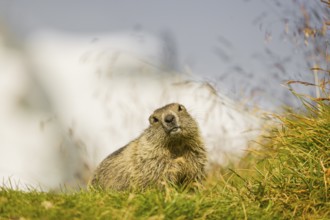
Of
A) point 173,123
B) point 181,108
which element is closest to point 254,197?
point 173,123

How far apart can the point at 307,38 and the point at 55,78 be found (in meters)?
56.7

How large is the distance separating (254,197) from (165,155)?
1416 millimetres

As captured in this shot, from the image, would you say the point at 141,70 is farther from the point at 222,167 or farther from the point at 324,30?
the point at 324,30

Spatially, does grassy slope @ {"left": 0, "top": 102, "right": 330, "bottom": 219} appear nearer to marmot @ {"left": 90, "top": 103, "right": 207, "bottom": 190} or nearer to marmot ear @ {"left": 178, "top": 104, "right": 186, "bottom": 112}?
marmot @ {"left": 90, "top": 103, "right": 207, "bottom": 190}

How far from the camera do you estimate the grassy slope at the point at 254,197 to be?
542 cm

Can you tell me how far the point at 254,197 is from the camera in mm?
6305

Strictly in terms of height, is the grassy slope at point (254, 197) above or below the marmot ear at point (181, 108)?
below

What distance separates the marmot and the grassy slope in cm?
38

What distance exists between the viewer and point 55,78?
63000 millimetres

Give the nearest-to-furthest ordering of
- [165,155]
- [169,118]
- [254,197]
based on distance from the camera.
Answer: [254,197] → [169,118] → [165,155]

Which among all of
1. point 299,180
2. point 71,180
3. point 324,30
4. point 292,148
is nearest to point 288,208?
point 299,180

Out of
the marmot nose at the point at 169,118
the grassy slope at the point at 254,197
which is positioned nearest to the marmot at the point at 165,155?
the marmot nose at the point at 169,118

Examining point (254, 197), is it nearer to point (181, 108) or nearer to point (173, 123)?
point (173, 123)

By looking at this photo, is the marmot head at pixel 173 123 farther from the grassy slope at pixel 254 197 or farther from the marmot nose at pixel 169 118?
the grassy slope at pixel 254 197
